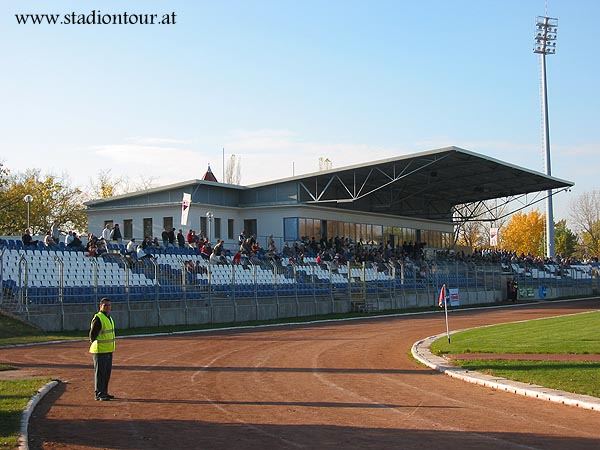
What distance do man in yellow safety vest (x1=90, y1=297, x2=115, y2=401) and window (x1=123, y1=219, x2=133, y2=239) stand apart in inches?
1515

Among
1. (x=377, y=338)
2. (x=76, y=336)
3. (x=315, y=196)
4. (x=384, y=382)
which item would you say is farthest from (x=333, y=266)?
(x=384, y=382)

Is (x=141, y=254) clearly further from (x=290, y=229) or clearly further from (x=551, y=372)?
(x=551, y=372)

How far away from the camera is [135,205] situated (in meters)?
52.4

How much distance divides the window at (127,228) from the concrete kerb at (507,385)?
110 feet

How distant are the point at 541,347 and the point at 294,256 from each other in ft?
77.9

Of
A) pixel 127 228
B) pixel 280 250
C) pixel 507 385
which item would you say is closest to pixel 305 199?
pixel 280 250

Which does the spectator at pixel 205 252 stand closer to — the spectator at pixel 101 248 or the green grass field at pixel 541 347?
the spectator at pixel 101 248

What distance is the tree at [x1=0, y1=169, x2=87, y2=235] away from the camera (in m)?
71.9

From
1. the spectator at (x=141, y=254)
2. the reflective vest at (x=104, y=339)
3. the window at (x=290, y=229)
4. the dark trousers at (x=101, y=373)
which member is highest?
the window at (x=290, y=229)

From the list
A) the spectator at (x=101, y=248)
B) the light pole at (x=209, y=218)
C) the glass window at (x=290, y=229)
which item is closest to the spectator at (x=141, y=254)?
the spectator at (x=101, y=248)

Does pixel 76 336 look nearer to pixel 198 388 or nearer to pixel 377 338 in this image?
pixel 377 338

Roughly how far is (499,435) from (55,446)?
20.1 ft

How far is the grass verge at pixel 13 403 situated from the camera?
409 inches

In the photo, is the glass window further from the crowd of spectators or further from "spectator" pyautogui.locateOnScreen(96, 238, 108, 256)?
"spectator" pyautogui.locateOnScreen(96, 238, 108, 256)
